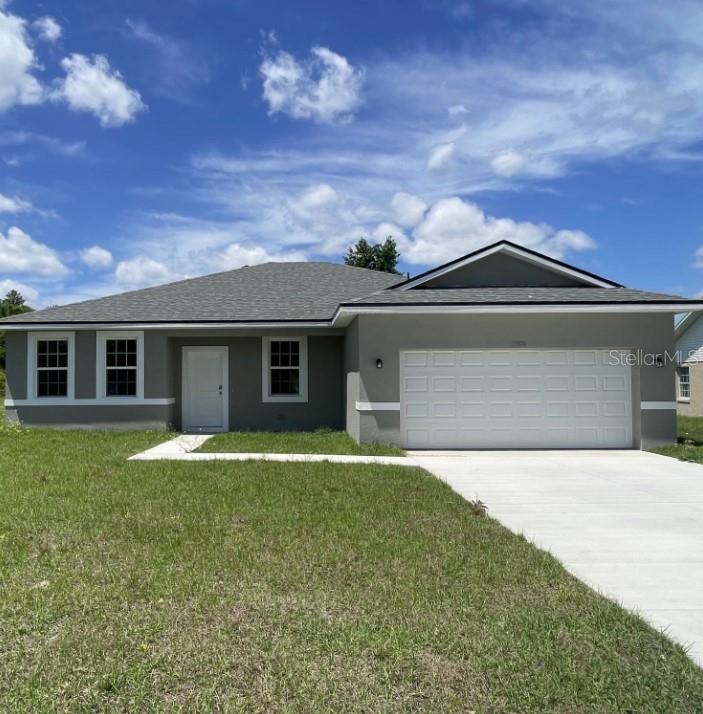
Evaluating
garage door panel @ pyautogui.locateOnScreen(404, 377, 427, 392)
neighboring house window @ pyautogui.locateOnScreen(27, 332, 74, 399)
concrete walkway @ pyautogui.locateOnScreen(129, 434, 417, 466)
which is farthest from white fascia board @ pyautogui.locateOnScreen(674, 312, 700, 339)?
neighboring house window @ pyautogui.locateOnScreen(27, 332, 74, 399)

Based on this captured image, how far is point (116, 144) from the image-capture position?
1585 centimetres

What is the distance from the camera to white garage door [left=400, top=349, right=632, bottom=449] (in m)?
12.5

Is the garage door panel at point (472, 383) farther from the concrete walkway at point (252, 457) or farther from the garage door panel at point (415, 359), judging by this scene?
the concrete walkway at point (252, 457)

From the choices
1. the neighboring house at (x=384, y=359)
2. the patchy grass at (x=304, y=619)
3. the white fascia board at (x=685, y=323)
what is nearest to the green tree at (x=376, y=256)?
the white fascia board at (x=685, y=323)

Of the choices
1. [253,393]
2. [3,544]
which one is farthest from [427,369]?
[3,544]

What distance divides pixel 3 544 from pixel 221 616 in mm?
2874

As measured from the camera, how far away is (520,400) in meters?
12.6

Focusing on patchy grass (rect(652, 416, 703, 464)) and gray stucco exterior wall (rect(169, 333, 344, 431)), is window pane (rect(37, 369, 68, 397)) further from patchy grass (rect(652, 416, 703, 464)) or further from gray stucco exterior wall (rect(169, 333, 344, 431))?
patchy grass (rect(652, 416, 703, 464))

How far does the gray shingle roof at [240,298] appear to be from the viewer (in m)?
14.9

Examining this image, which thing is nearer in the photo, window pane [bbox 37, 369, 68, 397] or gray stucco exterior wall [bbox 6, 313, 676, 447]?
gray stucco exterior wall [bbox 6, 313, 676, 447]

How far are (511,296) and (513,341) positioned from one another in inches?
40.9

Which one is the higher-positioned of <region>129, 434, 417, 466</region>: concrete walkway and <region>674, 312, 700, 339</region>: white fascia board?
<region>674, 312, 700, 339</region>: white fascia board
